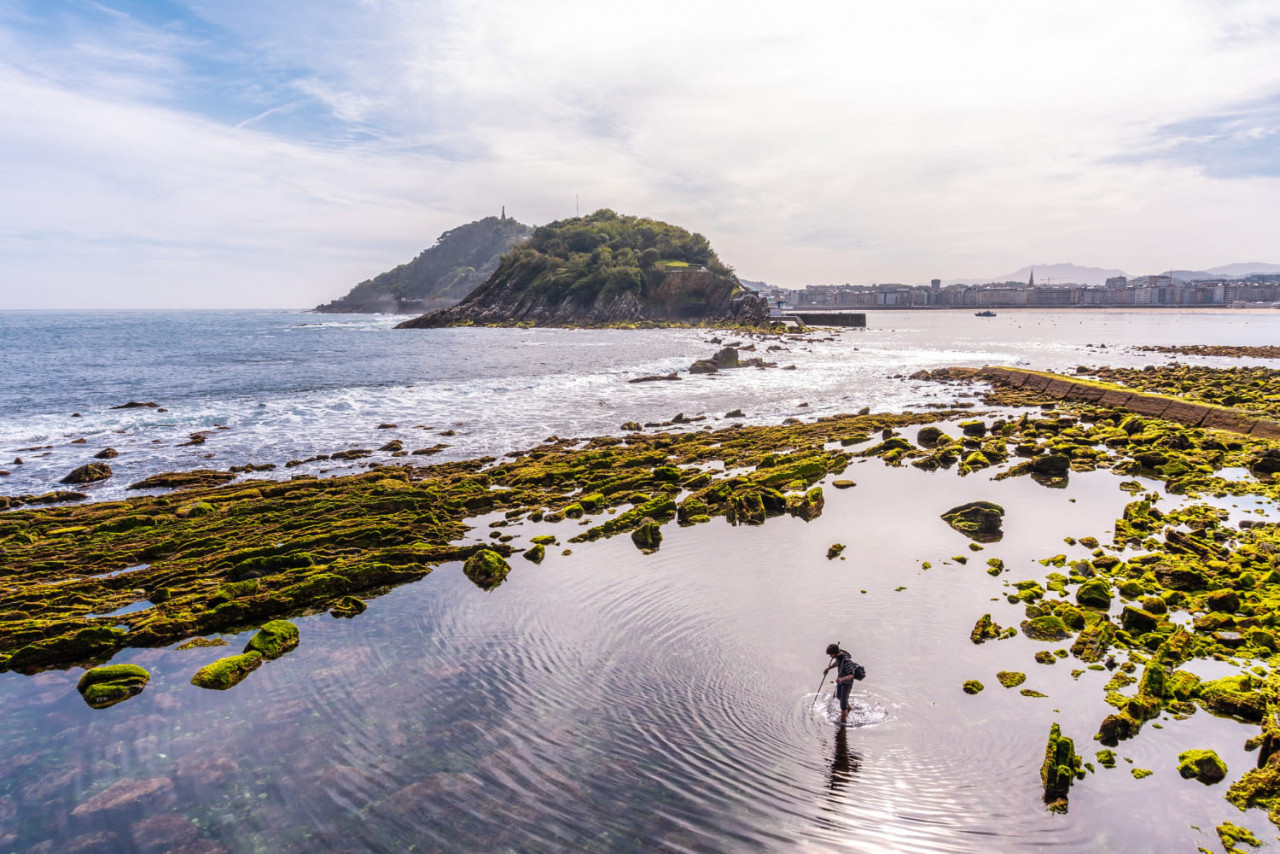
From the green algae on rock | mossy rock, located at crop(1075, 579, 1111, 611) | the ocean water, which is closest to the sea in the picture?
the green algae on rock

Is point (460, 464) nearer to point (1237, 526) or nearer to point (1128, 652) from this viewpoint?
point (1128, 652)

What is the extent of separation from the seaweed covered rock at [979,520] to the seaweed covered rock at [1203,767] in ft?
25.1

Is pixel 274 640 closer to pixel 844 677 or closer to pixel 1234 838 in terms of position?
pixel 844 677

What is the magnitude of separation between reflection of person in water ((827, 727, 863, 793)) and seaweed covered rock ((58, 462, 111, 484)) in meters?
25.2

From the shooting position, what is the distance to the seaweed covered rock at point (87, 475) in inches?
858

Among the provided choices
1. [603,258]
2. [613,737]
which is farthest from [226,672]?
[603,258]

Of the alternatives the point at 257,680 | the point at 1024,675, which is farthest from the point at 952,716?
the point at 257,680

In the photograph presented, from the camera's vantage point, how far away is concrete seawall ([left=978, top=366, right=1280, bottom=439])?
23.8 m

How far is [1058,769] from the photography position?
718 cm

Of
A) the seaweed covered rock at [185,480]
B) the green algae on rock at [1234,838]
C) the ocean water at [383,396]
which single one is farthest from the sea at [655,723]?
the ocean water at [383,396]

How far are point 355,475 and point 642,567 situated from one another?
12592 mm

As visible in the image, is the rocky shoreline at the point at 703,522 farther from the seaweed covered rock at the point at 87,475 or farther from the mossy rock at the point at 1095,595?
the seaweed covered rock at the point at 87,475

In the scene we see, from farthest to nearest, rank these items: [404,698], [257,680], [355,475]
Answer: [355,475] → [257,680] → [404,698]

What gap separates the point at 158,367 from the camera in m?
58.8
